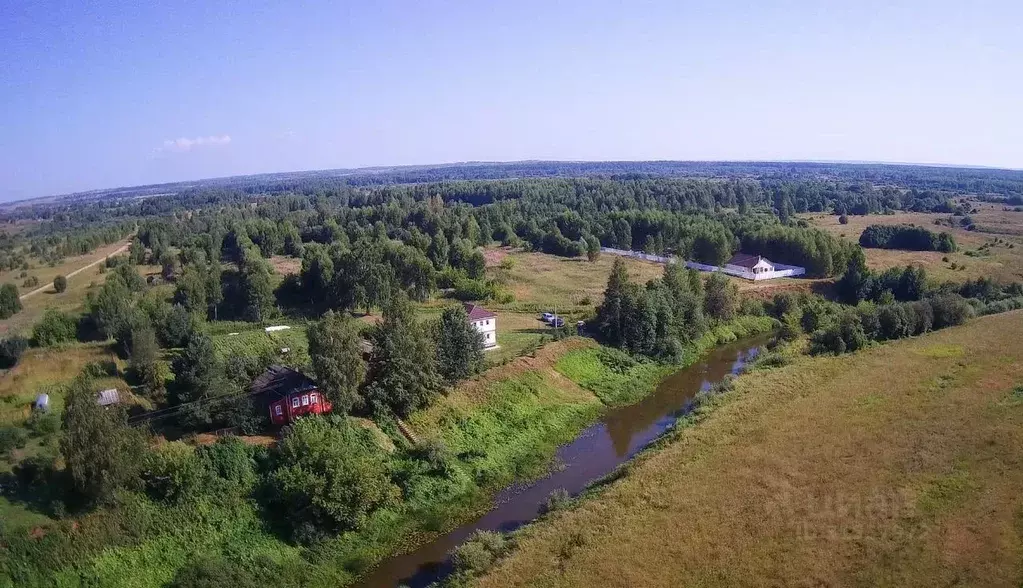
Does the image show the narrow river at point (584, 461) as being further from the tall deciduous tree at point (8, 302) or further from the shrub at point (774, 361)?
the tall deciduous tree at point (8, 302)

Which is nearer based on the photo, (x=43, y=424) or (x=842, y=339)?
(x=43, y=424)

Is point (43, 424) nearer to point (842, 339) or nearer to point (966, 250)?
point (842, 339)

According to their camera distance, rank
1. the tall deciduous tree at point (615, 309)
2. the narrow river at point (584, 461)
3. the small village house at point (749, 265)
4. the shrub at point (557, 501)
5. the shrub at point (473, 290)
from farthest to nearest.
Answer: the small village house at point (749, 265)
the shrub at point (473, 290)
the tall deciduous tree at point (615, 309)
the shrub at point (557, 501)
the narrow river at point (584, 461)

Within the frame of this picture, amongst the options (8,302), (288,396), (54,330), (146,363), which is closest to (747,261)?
(288,396)

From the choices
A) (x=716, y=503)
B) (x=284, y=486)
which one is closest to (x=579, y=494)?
(x=716, y=503)

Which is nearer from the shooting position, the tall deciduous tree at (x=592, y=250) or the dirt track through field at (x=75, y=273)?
the dirt track through field at (x=75, y=273)

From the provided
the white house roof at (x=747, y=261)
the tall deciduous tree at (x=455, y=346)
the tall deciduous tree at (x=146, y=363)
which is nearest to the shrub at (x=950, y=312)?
the white house roof at (x=747, y=261)

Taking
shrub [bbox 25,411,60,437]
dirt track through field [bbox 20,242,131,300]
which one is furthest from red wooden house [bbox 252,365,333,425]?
dirt track through field [bbox 20,242,131,300]
